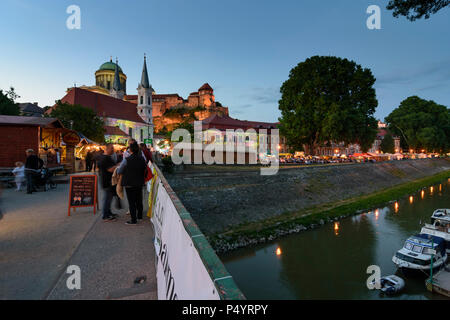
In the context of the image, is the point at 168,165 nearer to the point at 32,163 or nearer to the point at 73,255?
the point at 32,163

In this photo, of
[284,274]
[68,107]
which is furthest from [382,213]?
[68,107]

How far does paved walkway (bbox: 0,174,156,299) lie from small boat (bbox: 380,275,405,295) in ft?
40.1

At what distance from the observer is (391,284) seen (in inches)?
486

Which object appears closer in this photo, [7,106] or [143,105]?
[7,106]

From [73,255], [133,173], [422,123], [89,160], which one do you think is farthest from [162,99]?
[73,255]

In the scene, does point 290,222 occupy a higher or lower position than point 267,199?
lower

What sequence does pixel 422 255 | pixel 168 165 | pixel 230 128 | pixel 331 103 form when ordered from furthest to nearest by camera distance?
pixel 230 128 → pixel 331 103 → pixel 168 165 → pixel 422 255

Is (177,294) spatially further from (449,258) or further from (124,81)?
(124,81)

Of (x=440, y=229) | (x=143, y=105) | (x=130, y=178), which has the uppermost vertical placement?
(x=143, y=105)

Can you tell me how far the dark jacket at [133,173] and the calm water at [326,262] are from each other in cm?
859

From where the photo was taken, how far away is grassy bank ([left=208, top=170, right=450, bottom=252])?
A: 16859mm

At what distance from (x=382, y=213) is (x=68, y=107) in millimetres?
41308

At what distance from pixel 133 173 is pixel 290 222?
16.4m

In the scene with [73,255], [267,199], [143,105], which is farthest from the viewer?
[143,105]
